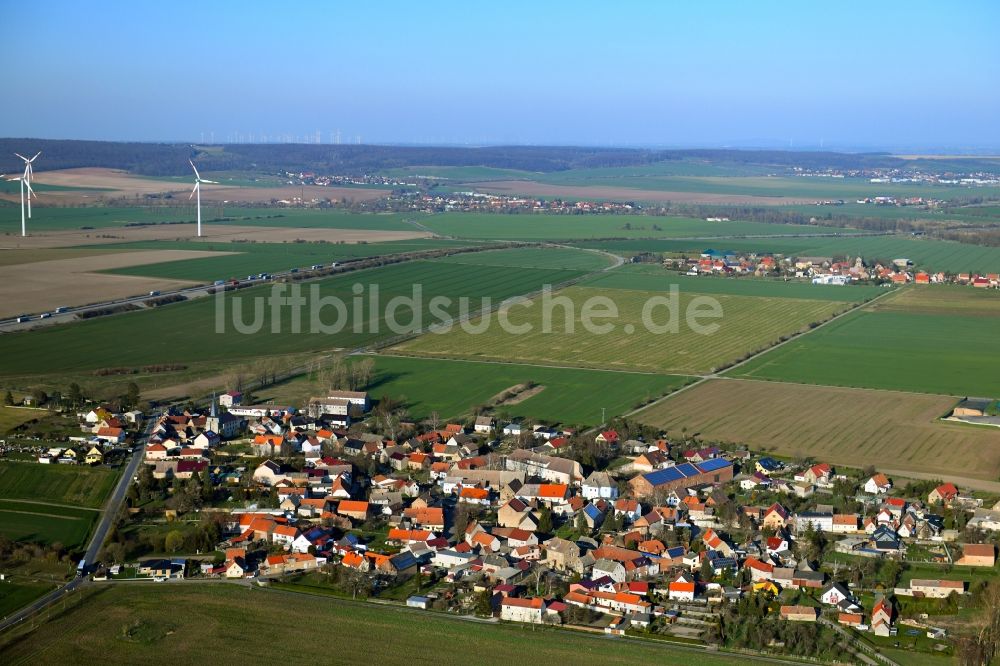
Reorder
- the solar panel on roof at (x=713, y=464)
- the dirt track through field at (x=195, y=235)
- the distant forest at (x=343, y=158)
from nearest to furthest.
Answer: the solar panel on roof at (x=713, y=464) → the dirt track through field at (x=195, y=235) → the distant forest at (x=343, y=158)

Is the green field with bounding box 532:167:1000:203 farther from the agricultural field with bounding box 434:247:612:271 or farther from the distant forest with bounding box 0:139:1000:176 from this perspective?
the agricultural field with bounding box 434:247:612:271

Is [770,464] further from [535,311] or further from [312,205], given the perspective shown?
[312,205]

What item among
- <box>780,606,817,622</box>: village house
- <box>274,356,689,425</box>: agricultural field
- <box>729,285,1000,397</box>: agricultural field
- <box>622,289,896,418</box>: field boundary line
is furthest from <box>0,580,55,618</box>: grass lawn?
<box>729,285,1000,397</box>: agricultural field

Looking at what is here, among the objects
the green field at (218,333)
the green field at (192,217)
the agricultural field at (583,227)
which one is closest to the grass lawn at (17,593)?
the green field at (218,333)

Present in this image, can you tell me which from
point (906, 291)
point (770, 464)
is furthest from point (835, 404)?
point (906, 291)

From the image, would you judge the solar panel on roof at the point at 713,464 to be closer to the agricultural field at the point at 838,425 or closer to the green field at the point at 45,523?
the agricultural field at the point at 838,425

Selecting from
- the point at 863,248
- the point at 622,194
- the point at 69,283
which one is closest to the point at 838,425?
the point at 69,283
